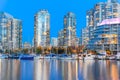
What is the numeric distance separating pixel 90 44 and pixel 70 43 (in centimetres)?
1343

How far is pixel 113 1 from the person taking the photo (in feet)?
Answer: 366

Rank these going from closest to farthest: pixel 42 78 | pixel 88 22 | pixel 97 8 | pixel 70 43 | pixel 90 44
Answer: pixel 42 78 < pixel 90 44 < pixel 70 43 < pixel 97 8 < pixel 88 22

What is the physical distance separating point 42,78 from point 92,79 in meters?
2.67

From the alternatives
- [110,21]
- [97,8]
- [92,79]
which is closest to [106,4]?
[97,8]

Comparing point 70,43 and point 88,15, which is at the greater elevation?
point 88,15

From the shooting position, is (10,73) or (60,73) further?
(60,73)

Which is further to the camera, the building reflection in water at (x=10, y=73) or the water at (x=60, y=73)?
the water at (x=60, y=73)

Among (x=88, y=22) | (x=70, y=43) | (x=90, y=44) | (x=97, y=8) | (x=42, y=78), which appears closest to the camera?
(x=42, y=78)

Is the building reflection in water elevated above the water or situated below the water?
above

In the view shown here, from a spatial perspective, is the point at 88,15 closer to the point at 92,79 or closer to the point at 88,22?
the point at 88,22

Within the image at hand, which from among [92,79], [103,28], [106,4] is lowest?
[92,79]

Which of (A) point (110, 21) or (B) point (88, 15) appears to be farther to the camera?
(B) point (88, 15)

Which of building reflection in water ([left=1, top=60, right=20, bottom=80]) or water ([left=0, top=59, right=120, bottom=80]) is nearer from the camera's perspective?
building reflection in water ([left=1, top=60, right=20, bottom=80])

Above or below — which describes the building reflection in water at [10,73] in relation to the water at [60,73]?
above
